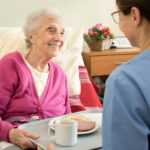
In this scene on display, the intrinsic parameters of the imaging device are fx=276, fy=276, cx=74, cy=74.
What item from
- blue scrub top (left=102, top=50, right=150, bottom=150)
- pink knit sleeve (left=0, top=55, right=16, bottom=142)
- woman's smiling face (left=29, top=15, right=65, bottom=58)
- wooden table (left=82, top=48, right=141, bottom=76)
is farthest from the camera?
wooden table (left=82, top=48, right=141, bottom=76)

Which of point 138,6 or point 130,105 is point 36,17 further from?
point 130,105

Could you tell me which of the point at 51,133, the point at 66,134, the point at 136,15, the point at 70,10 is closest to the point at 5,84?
the point at 51,133

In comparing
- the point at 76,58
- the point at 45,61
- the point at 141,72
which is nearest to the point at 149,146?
the point at 141,72

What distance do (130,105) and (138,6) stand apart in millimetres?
273

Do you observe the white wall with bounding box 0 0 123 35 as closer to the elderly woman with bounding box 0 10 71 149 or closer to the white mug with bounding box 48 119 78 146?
the elderly woman with bounding box 0 10 71 149

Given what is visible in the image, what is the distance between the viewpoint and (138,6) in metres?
0.75

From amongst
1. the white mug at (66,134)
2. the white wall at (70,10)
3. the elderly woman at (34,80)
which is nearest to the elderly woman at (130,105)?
the white mug at (66,134)

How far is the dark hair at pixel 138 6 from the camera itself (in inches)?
28.9

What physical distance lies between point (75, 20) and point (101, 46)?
1.65 feet

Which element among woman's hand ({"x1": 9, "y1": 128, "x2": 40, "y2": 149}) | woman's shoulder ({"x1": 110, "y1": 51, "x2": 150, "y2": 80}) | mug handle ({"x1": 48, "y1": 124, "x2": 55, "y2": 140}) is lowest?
woman's hand ({"x1": 9, "y1": 128, "x2": 40, "y2": 149})

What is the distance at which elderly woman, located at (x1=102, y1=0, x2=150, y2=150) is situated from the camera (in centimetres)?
66

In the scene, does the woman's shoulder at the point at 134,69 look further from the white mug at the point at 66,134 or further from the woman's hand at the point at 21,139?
the woman's hand at the point at 21,139

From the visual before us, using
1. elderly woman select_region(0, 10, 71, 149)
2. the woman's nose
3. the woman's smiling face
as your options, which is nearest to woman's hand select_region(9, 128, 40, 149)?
elderly woman select_region(0, 10, 71, 149)

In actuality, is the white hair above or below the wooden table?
above
